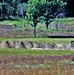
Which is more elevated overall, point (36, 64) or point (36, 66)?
point (36, 66)

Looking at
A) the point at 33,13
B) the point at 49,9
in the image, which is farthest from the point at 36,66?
the point at 49,9

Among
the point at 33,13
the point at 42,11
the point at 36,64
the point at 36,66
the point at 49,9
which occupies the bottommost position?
the point at 36,64

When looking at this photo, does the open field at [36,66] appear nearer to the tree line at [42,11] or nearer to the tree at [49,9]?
the tree line at [42,11]

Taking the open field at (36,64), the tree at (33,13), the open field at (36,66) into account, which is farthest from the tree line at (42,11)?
the open field at (36,66)

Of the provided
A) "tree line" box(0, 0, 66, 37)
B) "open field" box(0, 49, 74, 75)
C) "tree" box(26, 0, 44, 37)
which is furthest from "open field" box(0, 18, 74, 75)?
"tree line" box(0, 0, 66, 37)

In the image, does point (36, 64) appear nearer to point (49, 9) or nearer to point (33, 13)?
point (33, 13)

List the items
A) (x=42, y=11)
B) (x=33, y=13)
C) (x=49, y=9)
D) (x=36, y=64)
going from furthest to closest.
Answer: (x=49, y=9), (x=42, y=11), (x=33, y=13), (x=36, y=64)

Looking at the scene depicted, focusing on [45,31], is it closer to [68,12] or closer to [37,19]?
[37,19]

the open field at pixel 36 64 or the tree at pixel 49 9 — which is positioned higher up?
the tree at pixel 49 9

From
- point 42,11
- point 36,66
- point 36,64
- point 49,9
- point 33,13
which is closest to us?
point 36,66

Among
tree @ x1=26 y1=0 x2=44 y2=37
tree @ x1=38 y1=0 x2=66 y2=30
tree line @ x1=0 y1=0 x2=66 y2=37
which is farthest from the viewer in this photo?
tree @ x1=38 y1=0 x2=66 y2=30

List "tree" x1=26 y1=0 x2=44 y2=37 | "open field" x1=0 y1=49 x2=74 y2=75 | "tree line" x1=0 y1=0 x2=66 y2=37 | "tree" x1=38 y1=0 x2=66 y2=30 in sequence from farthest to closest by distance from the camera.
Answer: "tree" x1=38 y1=0 x2=66 y2=30
"tree line" x1=0 y1=0 x2=66 y2=37
"tree" x1=26 y1=0 x2=44 y2=37
"open field" x1=0 y1=49 x2=74 y2=75

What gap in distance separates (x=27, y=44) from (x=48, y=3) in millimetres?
29516

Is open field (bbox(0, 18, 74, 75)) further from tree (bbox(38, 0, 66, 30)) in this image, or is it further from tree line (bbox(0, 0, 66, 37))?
tree (bbox(38, 0, 66, 30))
